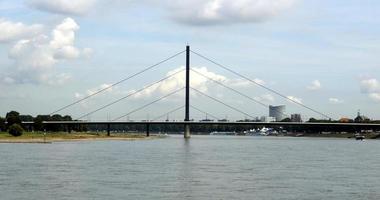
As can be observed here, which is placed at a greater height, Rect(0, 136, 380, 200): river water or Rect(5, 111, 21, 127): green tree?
Rect(5, 111, 21, 127): green tree

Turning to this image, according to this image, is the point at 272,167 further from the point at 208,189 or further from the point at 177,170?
the point at 208,189

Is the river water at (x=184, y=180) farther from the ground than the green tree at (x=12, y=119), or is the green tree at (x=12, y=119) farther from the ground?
the green tree at (x=12, y=119)

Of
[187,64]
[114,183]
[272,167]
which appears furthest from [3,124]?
[114,183]

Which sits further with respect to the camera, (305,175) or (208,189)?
(305,175)

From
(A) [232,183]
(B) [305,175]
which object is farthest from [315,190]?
(B) [305,175]

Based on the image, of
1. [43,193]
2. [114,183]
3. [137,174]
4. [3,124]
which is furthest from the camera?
[3,124]

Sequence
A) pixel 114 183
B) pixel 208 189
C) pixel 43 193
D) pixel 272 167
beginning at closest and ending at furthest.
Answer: pixel 43 193 → pixel 208 189 → pixel 114 183 → pixel 272 167

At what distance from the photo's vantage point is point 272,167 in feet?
164

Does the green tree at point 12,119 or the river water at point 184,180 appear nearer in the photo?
the river water at point 184,180

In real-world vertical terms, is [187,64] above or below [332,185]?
above

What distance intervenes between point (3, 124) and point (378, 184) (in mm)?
105491

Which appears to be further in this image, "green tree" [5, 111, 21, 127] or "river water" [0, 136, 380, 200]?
"green tree" [5, 111, 21, 127]

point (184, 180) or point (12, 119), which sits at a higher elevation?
point (12, 119)

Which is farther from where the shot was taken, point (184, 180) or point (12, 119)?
point (12, 119)
